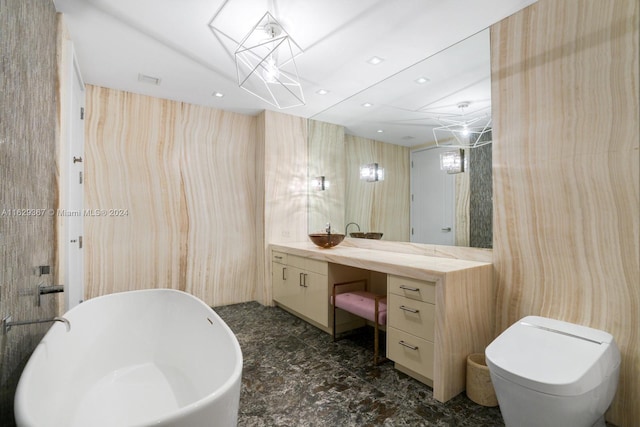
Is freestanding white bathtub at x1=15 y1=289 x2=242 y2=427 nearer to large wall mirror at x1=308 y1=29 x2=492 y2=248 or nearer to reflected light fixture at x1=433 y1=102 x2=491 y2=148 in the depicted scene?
large wall mirror at x1=308 y1=29 x2=492 y2=248

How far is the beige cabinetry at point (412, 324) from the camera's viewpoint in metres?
1.79

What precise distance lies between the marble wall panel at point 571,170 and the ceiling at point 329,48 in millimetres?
226

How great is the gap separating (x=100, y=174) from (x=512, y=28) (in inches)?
146

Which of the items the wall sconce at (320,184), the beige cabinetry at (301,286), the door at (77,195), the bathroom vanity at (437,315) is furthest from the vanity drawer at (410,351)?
the door at (77,195)

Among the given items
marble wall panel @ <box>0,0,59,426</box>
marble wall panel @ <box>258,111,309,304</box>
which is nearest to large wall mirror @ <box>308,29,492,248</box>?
marble wall panel @ <box>258,111,309,304</box>

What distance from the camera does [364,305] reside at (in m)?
2.27

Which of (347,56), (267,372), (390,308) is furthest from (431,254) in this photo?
(347,56)

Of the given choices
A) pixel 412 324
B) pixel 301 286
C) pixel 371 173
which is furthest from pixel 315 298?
pixel 371 173

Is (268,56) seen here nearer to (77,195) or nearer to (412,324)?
(412,324)

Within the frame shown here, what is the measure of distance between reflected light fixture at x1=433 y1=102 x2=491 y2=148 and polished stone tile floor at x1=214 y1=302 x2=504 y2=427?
5.64ft

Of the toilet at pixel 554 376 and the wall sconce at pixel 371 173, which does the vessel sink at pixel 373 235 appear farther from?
the toilet at pixel 554 376

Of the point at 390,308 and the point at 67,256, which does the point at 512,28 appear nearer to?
the point at 390,308

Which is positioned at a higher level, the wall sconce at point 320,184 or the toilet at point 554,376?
the wall sconce at point 320,184

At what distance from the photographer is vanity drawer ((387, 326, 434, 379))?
1.81m
